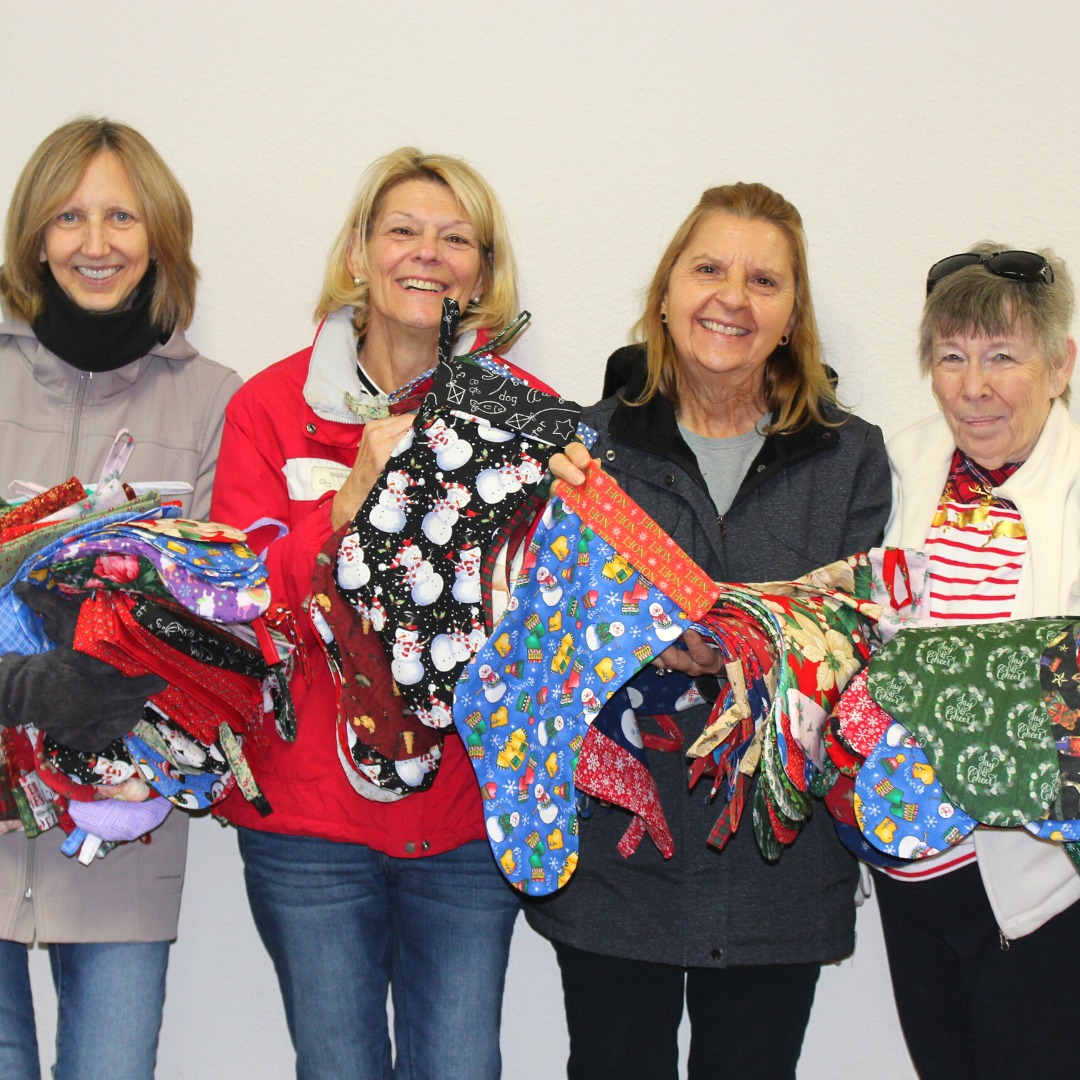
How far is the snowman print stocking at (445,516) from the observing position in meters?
2.04

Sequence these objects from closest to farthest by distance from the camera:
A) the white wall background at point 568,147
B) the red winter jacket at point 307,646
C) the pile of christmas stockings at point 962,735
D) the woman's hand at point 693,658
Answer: the pile of christmas stockings at point 962,735 < the woman's hand at point 693,658 < the red winter jacket at point 307,646 < the white wall background at point 568,147

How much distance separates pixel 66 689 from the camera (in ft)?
6.63

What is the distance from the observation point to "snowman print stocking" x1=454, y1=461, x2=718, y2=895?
201 cm

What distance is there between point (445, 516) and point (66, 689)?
0.67 m

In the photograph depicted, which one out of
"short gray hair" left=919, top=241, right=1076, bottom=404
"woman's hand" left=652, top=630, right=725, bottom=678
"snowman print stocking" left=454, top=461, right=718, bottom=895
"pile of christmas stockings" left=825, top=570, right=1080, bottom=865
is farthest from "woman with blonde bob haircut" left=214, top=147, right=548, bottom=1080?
"short gray hair" left=919, top=241, right=1076, bottom=404

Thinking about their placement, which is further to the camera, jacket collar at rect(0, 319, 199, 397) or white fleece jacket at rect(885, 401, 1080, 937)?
jacket collar at rect(0, 319, 199, 397)

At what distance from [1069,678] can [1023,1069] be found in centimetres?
66

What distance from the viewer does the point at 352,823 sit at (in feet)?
7.29

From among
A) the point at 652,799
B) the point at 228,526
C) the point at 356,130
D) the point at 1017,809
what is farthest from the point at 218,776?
the point at 356,130

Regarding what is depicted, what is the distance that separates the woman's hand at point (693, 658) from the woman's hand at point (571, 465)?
0.32 meters

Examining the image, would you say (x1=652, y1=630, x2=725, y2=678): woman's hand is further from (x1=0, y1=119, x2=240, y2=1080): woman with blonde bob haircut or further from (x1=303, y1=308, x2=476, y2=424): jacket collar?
(x1=0, y1=119, x2=240, y2=1080): woman with blonde bob haircut

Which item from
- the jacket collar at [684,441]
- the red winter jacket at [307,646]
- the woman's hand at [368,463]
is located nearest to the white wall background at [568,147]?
the jacket collar at [684,441]

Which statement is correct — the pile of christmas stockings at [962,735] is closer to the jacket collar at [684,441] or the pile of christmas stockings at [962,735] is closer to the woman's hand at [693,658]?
the woman's hand at [693,658]

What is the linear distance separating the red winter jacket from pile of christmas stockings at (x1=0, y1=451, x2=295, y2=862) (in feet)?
0.20
